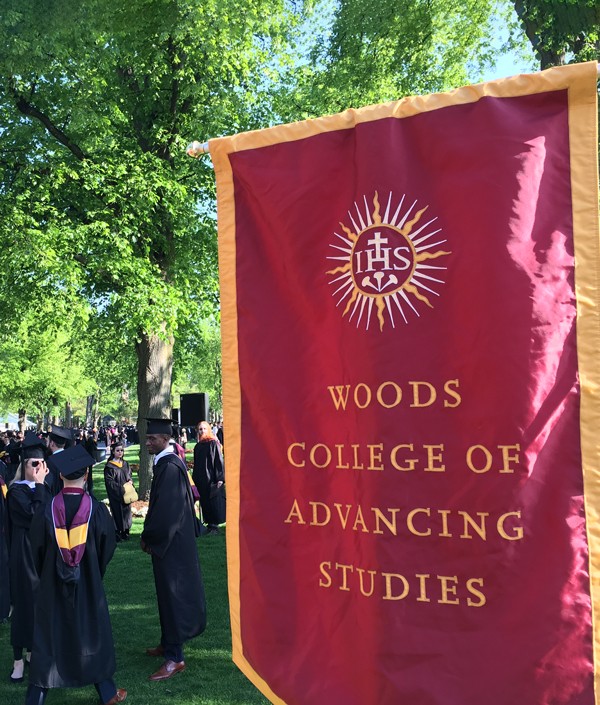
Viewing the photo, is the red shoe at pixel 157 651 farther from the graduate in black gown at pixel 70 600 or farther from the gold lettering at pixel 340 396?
the gold lettering at pixel 340 396

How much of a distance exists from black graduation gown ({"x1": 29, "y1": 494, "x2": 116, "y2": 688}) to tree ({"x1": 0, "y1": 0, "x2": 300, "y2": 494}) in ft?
26.4

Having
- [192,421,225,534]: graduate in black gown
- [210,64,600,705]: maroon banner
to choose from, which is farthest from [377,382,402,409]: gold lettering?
[192,421,225,534]: graduate in black gown

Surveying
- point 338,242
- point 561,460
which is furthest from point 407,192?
point 561,460

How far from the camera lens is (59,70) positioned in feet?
46.4

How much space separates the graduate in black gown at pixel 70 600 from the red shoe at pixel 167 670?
47 centimetres

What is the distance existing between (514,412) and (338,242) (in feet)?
2.91

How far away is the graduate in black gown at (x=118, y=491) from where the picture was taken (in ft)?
43.2

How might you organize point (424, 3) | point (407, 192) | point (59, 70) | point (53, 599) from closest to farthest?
1. point (407, 192)
2. point (53, 599)
3. point (59, 70)
4. point (424, 3)

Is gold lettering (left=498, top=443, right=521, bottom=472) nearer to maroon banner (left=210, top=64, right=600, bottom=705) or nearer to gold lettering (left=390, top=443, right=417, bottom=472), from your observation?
maroon banner (left=210, top=64, right=600, bottom=705)

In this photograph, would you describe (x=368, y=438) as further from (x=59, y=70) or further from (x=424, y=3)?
(x=424, y=3)

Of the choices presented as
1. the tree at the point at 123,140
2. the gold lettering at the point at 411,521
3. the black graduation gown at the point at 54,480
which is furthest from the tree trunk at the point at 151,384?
the gold lettering at the point at 411,521

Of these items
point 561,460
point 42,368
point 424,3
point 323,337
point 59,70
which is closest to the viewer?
point 561,460

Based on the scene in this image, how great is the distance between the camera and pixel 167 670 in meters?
6.36

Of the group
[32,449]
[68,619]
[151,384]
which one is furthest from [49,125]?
[68,619]
